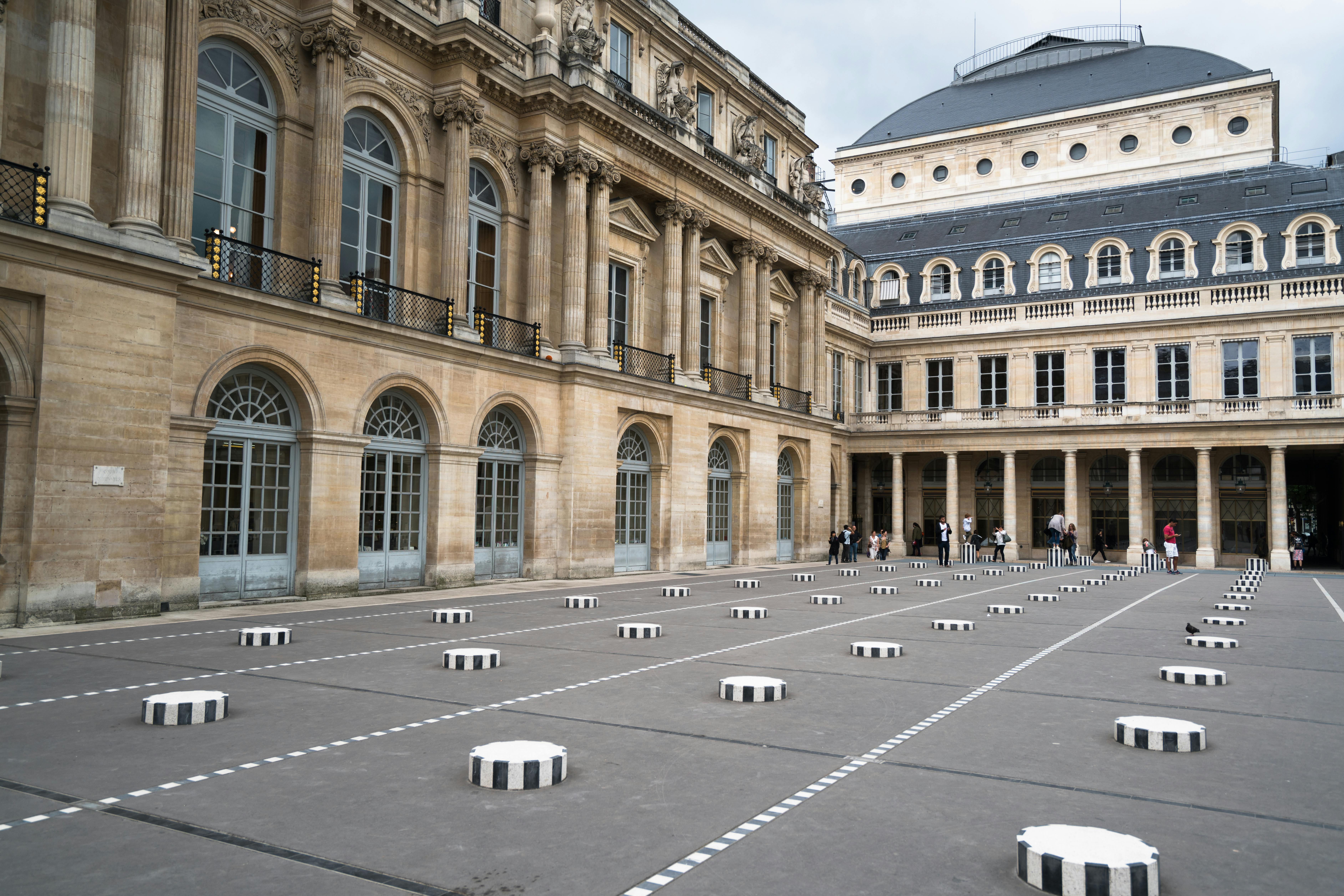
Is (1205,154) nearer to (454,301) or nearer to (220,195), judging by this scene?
(454,301)

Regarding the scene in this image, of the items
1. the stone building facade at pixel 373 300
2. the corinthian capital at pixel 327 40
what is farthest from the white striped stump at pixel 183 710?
the corinthian capital at pixel 327 40

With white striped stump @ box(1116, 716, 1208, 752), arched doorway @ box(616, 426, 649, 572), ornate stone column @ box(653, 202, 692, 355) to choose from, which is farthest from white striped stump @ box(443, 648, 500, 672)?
ornate stone column @ box(653, 202, 692, 355)

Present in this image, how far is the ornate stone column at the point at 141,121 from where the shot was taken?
16516 mm

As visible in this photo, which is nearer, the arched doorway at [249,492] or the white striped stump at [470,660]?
the white striped stump at [470,660]

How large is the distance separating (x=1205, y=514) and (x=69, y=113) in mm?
45644

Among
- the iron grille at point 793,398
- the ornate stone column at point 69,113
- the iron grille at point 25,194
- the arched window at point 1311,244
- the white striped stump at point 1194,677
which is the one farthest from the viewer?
the arched window at point 1311,244

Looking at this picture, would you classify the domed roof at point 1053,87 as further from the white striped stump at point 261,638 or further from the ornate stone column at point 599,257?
the white striped stump at point 261,638

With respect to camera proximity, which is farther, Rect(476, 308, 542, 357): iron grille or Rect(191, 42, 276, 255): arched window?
Rect(476, 308, 542, 357): iron grille

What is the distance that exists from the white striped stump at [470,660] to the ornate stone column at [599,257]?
18464mm

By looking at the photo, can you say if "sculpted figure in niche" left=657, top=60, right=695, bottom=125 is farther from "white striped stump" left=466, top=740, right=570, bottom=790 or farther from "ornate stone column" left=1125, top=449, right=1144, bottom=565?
"white striped stump" left=466, top=740, right=570, bottom=790

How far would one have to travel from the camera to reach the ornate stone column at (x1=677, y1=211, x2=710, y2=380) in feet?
112

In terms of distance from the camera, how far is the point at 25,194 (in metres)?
15.4

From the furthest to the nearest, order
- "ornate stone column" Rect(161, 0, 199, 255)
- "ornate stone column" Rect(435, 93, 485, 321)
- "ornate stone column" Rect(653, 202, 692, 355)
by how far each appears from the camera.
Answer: "ornate stone column" Rect(653, 202, 692, 355) → "ornate stone column" Rect(435, 93, 485, 321) → "ornate stone column" Rect(161, 0, 199, 255)

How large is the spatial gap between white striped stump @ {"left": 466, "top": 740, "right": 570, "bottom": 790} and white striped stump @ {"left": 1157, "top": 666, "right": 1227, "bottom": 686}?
7.72 m
